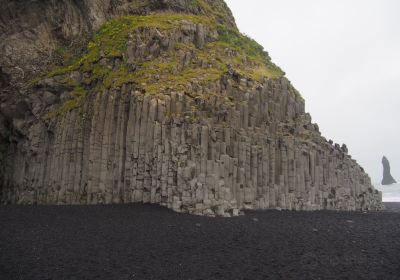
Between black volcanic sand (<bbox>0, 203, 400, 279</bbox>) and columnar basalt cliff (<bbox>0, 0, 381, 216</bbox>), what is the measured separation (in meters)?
3.04

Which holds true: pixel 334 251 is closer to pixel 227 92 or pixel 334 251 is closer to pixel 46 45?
pixel 227 92

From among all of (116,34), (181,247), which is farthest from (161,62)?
(181,247)

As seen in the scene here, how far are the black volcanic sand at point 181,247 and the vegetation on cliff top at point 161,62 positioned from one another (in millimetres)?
8511

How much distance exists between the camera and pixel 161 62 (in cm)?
2805

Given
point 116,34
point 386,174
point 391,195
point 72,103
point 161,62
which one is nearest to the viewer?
point 161,62

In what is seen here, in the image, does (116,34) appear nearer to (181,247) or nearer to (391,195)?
(181,247)

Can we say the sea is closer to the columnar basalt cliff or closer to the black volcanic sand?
the columnar basalt cliff

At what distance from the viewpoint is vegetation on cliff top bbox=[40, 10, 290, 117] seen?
2661 cm

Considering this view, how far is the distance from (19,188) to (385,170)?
112 m

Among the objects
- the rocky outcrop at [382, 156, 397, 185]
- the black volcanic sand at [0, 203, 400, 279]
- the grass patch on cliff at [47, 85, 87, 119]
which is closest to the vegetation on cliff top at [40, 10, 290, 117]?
the grass patch on cliff at [47, 85, 87, 119]

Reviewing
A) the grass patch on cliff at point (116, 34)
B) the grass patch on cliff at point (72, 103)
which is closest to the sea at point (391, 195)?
the grass patch on cliff at point (116, 34)

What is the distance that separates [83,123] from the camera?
26.3 m

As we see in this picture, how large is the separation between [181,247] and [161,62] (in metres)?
15.4

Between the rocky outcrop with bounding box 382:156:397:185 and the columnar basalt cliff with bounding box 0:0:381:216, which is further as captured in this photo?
the rocky outcrop with bounding box 382:156:397:185
